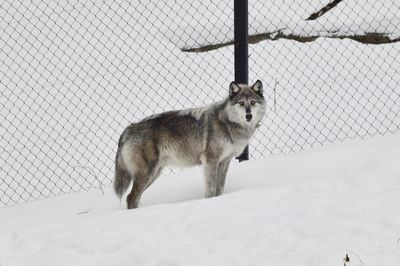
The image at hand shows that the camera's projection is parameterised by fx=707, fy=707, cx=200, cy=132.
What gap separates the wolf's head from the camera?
242 inches

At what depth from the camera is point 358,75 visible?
10.2m

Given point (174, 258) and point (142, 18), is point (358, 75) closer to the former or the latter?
point (142, 18)

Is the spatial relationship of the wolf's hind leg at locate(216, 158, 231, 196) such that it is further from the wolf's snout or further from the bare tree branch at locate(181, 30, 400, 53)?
the bare tree branch at locate(181, 30, 400, 53)

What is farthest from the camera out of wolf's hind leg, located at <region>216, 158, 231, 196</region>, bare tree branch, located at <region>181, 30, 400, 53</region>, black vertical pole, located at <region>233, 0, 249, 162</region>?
bare tree branch, located at <region>181, 30, 400, 53</region>

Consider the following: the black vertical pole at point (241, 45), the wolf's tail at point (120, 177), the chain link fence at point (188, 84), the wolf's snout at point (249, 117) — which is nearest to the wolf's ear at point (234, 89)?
the wolf's snout at point (249, 117)

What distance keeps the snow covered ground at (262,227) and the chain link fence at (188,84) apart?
2.42 meters

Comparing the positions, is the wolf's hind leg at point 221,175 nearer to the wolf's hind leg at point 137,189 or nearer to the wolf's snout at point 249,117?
the wolf's snout at point 249,117

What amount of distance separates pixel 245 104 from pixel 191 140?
59 centimetres

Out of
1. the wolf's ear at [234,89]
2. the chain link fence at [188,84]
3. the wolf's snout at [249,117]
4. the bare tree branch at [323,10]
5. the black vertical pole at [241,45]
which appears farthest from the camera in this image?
the bare tree branch at [323,10]

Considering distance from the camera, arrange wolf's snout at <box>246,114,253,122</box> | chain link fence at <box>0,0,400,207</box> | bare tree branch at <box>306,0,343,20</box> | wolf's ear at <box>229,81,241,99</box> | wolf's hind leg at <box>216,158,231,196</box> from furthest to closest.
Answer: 1. bare tree branch at <box>306,0,343,20</box>
2. chain link fence at <box>0,0,400,207</box>
3. wolf's hind leg at <box>216,158,231,196</box>
4. wolf's ear at <box>229,81,241,99</box>
5. wolf's snout at <box>246,114,253,122</box>

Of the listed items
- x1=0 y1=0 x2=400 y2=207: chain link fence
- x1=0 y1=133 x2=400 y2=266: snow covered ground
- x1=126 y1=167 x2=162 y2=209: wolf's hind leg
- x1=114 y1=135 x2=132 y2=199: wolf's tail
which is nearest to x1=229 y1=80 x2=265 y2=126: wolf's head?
x1=0 y1=133 x2=400 y2=266: snow covered ground

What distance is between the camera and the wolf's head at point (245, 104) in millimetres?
6148

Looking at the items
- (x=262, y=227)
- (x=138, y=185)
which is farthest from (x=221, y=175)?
(x=262, y=227)

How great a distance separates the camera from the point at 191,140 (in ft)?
20.7
